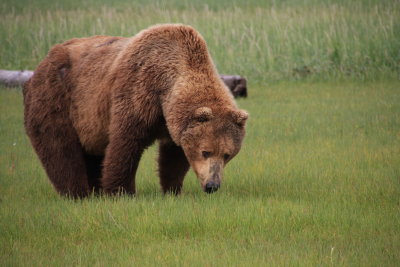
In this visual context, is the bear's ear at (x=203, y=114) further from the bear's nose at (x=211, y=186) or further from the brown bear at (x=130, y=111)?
the bear's nose at (x=211, y=186)

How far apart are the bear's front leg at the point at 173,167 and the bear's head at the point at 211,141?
0.75 meters

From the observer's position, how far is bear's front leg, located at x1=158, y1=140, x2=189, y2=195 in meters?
6.87

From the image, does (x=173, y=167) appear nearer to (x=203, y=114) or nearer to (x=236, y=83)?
(x=203, y=114)

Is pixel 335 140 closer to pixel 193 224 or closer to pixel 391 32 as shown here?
pixel 193 224

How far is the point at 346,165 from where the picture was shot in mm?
7988

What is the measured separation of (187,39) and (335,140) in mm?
3565

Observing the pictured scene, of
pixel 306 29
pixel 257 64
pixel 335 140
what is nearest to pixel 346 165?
pixel 335 140

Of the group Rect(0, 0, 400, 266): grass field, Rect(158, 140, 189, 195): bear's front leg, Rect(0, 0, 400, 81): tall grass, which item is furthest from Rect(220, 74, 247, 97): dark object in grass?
Rect(158, 140, 189, 195): bear's front leg

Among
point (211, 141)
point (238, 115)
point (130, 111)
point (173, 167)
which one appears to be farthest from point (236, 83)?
point (211, 141)

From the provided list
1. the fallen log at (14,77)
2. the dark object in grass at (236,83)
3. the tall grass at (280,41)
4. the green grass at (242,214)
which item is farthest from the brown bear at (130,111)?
the tall grass at (280,41)

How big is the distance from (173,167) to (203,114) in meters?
1.11

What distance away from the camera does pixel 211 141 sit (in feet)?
19.6

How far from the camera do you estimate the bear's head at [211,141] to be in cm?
593

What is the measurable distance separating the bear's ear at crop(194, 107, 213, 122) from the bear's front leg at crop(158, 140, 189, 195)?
91 centimetres
